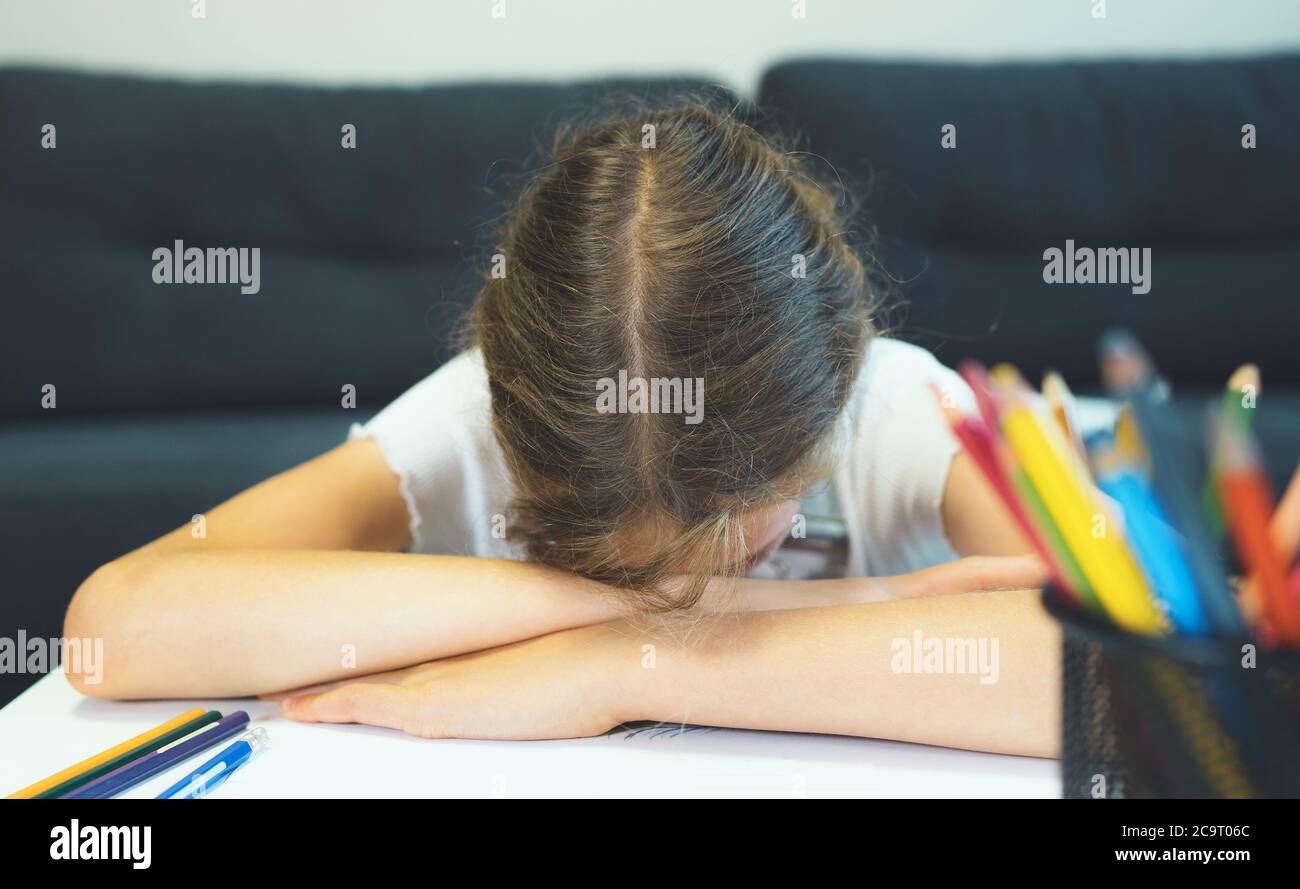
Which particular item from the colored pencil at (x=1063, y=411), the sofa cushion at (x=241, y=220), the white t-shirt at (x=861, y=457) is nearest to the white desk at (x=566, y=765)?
the colored pencil at (x=1063, y=411)

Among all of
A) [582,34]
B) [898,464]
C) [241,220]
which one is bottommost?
[898,464]

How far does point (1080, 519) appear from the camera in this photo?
0.31 metres

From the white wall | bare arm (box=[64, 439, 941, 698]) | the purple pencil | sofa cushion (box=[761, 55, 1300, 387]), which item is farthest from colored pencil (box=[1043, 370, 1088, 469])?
the white wall

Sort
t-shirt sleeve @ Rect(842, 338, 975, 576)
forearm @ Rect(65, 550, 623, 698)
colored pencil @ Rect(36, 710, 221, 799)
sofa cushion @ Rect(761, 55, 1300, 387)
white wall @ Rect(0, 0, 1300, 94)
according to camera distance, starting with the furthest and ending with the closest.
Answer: white wall @ Rect(0, 0, 1300, 94), sofa cushion @ Rect(761, 55, 1300, 387), t-shirt sleeve @ Rect(842, 338, 975, 576), forearm @ Rect(65, 550, 623, 698), colored pencil @ Rect(36, 710, 221, 799)

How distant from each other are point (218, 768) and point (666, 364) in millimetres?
310

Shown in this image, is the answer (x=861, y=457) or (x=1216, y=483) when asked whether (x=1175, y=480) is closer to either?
(x=1216, y=483)

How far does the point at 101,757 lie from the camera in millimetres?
503

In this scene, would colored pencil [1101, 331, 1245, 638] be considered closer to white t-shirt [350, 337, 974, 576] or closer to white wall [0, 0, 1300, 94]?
white t-shirt [350, 337, 974, 576]

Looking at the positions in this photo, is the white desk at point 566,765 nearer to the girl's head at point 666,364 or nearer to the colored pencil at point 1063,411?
the girl's head at point 666,364

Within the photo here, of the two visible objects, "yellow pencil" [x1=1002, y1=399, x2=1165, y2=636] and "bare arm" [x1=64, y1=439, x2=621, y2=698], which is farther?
"bare arm" [x1=64, y1=439, x2=621, y2=698]

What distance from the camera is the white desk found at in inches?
19.2

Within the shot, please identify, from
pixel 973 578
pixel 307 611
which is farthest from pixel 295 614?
pixel 973 578

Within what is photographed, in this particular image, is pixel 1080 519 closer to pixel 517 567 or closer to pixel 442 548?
pixel 517 567
